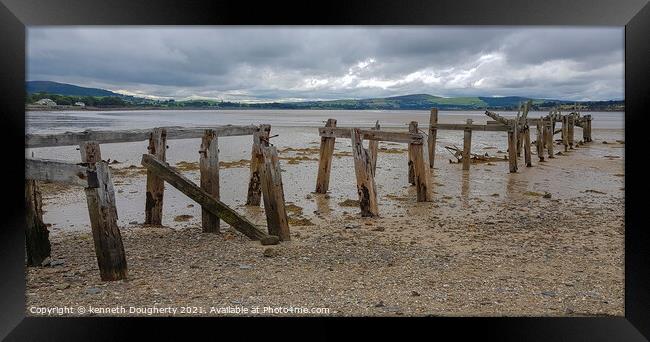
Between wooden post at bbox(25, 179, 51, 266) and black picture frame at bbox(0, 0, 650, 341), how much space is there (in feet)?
3.89

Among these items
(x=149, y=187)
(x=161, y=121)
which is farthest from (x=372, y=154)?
(x=161, y=121)

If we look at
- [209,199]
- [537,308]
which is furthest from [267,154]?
[537,308]

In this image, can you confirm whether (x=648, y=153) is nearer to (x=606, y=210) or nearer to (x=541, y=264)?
(x=541, y=264)

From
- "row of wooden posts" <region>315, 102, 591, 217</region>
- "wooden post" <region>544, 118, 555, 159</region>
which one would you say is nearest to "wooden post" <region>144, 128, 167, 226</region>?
"row of wooden posts" <region>315, 102, 591, 217</region>

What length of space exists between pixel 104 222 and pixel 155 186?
9.53 feet

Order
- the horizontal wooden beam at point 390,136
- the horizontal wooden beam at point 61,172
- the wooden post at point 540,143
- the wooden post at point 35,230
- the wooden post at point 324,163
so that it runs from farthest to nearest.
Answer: the wooden post at point 540,143, the wooden post at point 324,163, the horizontal wooden beam at point 390,136, the wooden post at point 35,230, the horizontal wooden beam at point 61,172

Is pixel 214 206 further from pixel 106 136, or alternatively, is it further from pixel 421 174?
pixel 421 174

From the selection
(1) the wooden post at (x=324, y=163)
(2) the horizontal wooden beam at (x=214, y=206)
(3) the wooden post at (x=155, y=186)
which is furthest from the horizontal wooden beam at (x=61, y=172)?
(1) the wooden post at (x=324, y=163)

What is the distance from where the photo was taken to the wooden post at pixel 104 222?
5.46 metres

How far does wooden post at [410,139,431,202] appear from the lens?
36.3ft

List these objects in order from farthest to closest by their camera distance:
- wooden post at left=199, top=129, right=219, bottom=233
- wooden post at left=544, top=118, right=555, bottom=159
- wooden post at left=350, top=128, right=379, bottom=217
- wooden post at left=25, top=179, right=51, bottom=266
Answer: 1. wooden post at left=544, top=118, right=555, bottom=159
2. wooden post at left=350, top=128, right=379, bottom=217
3. wooden post at left=199, top=129, right=219, bottom=233
4. wooden post at left=25, top=179, right=51, bottom=266

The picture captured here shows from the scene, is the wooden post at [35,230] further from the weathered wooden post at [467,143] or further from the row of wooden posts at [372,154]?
the weathered wooden post at [467,143]

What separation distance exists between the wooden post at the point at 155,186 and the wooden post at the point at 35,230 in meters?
2.09

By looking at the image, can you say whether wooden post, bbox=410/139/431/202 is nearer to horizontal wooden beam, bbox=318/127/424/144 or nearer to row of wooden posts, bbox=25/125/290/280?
horizontal wooden beam, bbox=318/127/424/144
